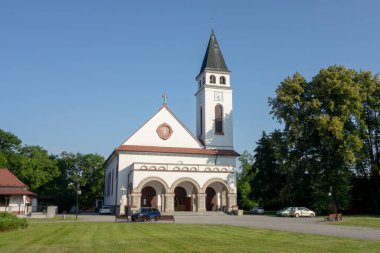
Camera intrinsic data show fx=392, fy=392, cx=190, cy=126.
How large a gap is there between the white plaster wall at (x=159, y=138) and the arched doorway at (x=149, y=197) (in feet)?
18.1

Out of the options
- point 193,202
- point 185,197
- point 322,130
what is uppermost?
point 322,130

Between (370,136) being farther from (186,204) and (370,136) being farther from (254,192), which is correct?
(186,204)

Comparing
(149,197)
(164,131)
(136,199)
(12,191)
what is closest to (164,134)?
(164,131)

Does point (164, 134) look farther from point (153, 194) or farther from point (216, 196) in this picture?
point (216, 196)

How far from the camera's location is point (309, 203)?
4606cm

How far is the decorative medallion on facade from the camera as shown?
161 ft

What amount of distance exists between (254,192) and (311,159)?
38.2ft

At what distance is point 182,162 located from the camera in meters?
48.1

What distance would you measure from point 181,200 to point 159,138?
319 inches

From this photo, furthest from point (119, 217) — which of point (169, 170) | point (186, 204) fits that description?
point (186, 204)

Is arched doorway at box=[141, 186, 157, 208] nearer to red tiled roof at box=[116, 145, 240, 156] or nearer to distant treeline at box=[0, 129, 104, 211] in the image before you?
red tiled roof at box=[116, 145, 240, 156]

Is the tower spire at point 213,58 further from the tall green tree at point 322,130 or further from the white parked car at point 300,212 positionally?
the white parked car at point 300,212

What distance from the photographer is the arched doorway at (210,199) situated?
48.8 metres

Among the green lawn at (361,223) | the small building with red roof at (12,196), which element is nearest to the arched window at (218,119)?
the green lawn at (361,223)
